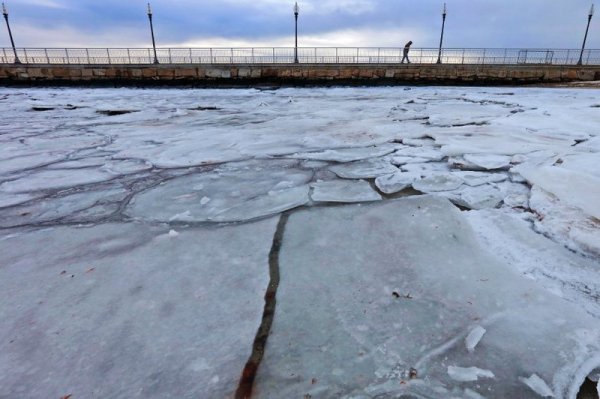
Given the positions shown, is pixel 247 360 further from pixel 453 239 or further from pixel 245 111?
pixel 245 111

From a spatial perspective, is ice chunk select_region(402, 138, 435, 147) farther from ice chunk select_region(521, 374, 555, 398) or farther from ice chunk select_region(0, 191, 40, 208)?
ice chunk select_region(0, 191, 40, 208)

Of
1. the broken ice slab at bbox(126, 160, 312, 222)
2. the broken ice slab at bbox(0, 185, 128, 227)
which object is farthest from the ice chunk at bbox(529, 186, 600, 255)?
the broken ice slab at bbox(0, 185, 128, 227)

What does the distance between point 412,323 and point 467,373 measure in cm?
20

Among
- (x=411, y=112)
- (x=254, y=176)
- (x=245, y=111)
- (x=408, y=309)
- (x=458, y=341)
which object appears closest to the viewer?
(x=458, y=341)

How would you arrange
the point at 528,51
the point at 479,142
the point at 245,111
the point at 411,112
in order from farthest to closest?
the point at 528,51, the point at 245,111, the point at 411,112, the point at 479,142

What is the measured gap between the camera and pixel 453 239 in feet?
5.04

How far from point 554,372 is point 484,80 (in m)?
15.6

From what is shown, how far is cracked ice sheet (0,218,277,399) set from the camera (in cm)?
90

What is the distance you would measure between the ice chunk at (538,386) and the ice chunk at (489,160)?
6.21 ft

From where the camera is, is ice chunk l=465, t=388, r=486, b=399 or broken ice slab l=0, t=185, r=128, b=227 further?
broken ice slab l=0, t=185, r=128, b=227

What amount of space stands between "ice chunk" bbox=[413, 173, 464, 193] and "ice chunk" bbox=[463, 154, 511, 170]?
0.36m

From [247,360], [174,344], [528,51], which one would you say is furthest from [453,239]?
[528,51]

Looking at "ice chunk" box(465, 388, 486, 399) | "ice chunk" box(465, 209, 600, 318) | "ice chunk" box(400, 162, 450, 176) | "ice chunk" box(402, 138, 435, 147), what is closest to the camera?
"ice chunk" box(465, 388, 486, 399)

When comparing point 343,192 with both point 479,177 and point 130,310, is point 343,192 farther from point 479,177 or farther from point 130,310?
point 130,310
